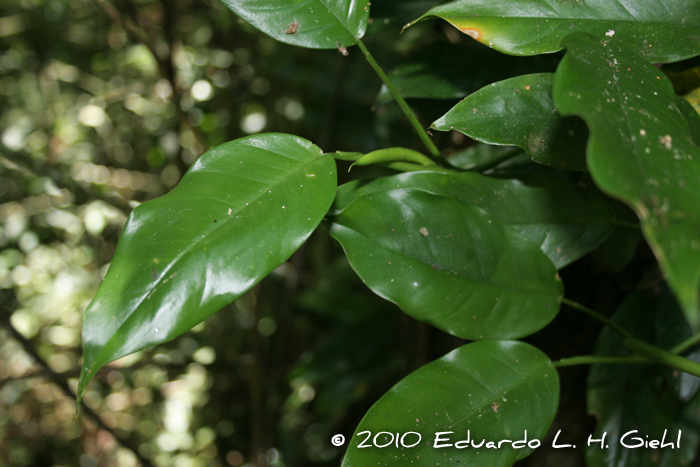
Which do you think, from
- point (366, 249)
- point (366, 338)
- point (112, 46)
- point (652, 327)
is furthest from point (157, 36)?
point (652, 327)

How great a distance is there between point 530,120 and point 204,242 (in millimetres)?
254

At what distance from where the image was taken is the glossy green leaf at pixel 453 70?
20.5 inches

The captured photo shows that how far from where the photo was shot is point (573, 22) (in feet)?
1.14

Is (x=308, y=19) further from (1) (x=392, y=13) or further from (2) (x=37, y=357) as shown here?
(2) (x=37, y=357)

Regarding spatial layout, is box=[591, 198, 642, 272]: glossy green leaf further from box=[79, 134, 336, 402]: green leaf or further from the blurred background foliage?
the blurred background foliage

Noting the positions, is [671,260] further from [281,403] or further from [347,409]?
[281,403]

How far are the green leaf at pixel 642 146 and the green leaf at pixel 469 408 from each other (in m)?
0.20

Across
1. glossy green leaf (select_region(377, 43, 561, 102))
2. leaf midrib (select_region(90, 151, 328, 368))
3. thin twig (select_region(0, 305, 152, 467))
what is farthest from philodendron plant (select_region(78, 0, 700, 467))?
thin twig (select_region(0, 305, 152, 467))

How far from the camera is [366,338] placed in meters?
1.04

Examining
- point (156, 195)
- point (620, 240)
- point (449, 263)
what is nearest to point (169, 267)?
point (449, 263)

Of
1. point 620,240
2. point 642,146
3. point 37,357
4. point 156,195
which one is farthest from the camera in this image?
point 156,195

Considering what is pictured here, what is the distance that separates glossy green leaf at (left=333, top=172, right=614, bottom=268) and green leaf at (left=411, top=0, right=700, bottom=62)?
0.12 meters

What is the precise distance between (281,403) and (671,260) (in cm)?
116

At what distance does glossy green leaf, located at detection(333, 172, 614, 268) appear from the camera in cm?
42
